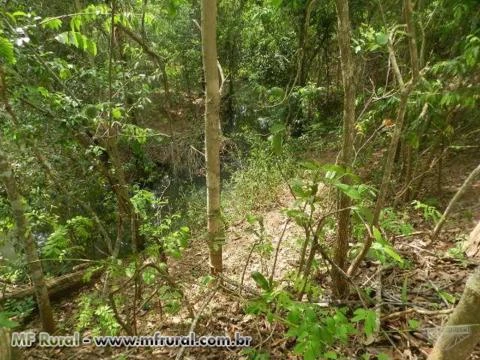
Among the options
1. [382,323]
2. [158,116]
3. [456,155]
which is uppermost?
[158,116]

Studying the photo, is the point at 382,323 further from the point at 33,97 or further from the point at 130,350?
the point at 33,97

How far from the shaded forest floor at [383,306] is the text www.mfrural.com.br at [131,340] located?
0.05 metres

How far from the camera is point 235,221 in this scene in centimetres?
565

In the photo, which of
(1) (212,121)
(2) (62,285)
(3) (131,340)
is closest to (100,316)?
(3) (131,340)

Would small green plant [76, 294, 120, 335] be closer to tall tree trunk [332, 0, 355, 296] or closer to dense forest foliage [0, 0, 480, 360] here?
dense forest foliage [0, 0, 480, 360]

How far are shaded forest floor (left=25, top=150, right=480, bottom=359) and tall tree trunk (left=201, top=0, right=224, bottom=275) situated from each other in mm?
337

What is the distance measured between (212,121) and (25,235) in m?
1.84

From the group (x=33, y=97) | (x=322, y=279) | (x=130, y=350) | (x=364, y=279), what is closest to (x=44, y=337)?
(x=130, y=350)

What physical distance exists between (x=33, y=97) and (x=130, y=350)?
2479 millimetres

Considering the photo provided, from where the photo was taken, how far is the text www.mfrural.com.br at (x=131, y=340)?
249cm

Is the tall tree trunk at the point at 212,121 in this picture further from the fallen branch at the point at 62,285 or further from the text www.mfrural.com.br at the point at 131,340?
the fallen branch at the point at 62,285

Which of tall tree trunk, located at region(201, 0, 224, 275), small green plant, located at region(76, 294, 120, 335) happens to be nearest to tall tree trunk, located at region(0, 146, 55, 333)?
small green plant, located at region(76, 294, 120, 335)

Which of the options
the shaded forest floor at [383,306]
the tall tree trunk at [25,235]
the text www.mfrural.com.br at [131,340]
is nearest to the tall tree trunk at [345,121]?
the shaded forest floor at [383,306]

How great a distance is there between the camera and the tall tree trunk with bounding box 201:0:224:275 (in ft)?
7.84
